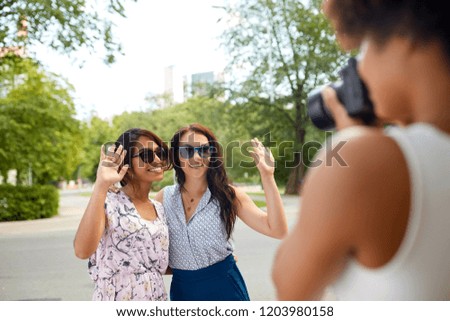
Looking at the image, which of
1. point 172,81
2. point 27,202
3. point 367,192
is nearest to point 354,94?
point 367,192

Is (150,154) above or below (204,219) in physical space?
above

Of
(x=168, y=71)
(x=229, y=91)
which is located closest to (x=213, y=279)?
(x=168, y=71)

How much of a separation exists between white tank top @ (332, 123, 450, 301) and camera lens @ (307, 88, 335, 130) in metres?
0.15

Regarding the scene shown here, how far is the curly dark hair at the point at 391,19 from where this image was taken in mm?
301

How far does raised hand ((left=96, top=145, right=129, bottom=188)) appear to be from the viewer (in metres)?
0.86

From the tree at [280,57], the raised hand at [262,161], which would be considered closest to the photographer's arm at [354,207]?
the raised hand at [262,161]

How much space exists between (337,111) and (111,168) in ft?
1.88

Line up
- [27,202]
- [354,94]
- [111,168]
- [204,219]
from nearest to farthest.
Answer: [354,94], [111,168], [204,219], [27,202]

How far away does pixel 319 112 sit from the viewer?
1.41 ft

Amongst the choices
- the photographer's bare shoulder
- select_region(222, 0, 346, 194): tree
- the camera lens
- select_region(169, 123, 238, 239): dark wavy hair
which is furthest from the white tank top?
select_region(222, 0, 346, 194): tree

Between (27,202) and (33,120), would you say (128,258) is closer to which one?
(33,120)

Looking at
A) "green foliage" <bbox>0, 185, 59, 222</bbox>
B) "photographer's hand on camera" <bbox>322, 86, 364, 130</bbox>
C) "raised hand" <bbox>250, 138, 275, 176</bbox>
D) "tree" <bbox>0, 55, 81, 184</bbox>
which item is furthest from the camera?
"green foliage" <bbox>0, 185, 59, 222</bbox>

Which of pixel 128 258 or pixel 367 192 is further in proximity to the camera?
pixel 128 258

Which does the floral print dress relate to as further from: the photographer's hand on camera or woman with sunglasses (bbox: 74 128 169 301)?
the photographer's hand on camera
